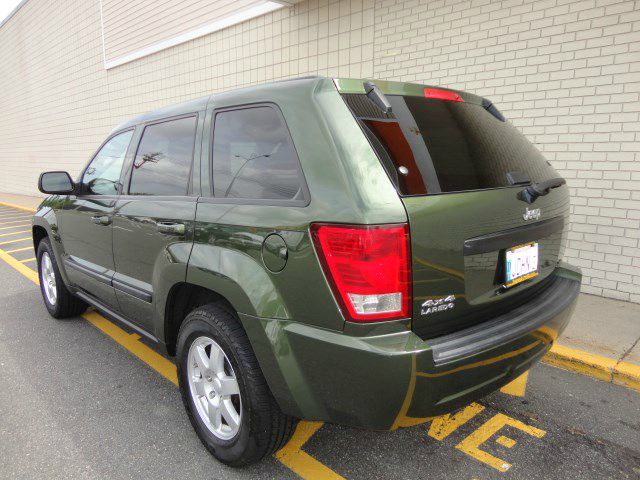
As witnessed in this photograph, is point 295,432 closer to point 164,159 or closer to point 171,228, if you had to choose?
point 171,228

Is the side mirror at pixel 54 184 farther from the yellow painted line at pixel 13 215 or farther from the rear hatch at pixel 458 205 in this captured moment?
the yellow painted line at pixel 13 215

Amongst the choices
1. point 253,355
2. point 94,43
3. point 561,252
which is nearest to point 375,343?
point 253,355

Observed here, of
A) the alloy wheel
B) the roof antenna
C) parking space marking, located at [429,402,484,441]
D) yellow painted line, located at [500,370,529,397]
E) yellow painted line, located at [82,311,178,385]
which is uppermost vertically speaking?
the roof antenna

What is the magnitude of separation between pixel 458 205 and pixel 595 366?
7.30 feet

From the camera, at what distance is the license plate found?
1.97m

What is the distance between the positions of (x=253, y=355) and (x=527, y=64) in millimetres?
4516

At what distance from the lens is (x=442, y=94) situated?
7.42 ft

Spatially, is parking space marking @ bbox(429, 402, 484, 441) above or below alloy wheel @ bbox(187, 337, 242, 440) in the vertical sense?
below

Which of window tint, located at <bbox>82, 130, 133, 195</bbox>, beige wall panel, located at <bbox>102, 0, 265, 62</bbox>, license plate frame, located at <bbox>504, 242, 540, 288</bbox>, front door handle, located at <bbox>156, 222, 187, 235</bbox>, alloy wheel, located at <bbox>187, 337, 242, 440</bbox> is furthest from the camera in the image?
beige wall panel, located at <bbox>102, 0, 265, 62</bbox>

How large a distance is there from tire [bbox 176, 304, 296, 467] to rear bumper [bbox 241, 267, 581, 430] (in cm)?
13

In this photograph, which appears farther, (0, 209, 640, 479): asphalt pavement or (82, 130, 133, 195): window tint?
(82, 130, 133, 195): window tint

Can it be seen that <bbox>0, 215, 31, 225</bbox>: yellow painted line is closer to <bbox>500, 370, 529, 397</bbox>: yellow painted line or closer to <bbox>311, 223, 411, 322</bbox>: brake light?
<bbox>500, 370, 529, 397</bbox>: yellow painted line

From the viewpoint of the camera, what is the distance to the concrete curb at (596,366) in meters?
3.03

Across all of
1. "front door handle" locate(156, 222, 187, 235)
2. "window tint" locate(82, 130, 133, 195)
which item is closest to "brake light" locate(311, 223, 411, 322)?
"front door handle" locate(156, 222, 187, 235)
